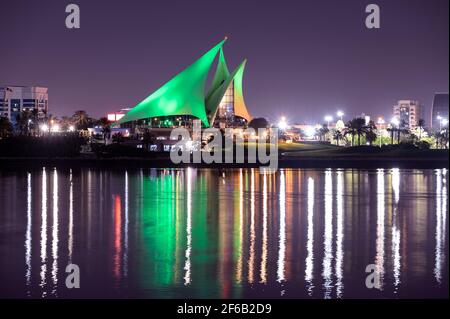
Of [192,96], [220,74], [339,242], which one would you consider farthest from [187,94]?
[339,242]

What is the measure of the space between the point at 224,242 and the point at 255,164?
35246 mm

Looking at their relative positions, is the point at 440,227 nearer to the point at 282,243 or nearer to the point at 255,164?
the point at 282,243

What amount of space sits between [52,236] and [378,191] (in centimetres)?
1478

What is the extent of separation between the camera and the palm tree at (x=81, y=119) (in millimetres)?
108056

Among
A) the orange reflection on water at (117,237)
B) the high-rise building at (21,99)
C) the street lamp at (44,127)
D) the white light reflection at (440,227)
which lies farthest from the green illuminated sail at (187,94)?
A: the high-rise building at (21,99)

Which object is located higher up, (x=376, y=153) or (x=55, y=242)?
(x=376, y=153)

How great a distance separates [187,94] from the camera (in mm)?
76938

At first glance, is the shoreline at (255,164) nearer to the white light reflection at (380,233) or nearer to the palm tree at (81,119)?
the white light reflection at (380,233)

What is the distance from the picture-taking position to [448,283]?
1155 centimetres

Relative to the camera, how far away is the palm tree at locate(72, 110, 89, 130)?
4254 inches

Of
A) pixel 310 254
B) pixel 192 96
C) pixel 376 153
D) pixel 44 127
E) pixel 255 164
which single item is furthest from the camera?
pixel 44 127

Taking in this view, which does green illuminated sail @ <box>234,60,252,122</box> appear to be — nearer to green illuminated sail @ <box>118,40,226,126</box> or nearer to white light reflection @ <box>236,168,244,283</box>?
green illuminated sail @ <box>118,40,226,126</box>
